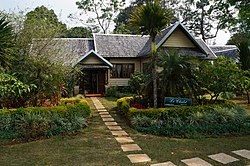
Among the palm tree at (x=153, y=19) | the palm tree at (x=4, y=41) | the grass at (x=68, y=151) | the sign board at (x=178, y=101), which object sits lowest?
the grass at (x=68, y=151)

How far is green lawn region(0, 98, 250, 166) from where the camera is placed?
5.41 meters

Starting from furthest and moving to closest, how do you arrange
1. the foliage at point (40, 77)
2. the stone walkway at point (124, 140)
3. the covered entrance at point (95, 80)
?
the covered entrance at point (95, 80) < the foliage at point (40, 77) < the stone walkway at point (124, 140)

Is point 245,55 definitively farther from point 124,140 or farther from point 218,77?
point 124,140

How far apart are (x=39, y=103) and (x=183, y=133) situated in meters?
5.81

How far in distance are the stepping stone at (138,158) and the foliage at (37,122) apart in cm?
300

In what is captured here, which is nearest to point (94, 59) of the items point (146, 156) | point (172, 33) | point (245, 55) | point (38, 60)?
point (172, 33)

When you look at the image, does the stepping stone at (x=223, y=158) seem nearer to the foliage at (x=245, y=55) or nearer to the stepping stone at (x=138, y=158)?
the stepping stone at (x=138, y=158)

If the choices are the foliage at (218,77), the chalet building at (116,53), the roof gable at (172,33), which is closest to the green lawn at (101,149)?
the foliage at (218,77)

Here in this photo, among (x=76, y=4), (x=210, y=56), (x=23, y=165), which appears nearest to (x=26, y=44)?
(x=23, y=165)

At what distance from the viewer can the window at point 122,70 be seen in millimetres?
20797

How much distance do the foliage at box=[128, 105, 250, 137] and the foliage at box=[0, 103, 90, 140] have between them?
229 centimetres

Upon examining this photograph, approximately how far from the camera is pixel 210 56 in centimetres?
2083

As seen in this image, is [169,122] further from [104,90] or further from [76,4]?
[76,4]

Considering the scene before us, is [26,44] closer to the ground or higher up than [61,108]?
higher up
